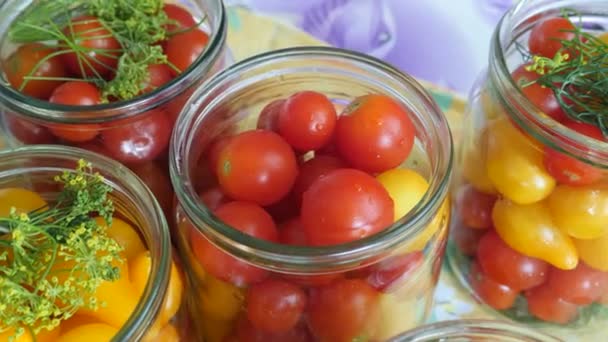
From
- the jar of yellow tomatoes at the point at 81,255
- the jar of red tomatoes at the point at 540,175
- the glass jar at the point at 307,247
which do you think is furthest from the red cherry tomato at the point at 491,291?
the jar of yellow tomatoes at the point at 81,255

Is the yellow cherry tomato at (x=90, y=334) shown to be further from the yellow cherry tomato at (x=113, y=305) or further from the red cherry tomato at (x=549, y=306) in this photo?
the red cherry tomato at (x=549, y=306)

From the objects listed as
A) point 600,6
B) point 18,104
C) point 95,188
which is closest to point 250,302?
point 95,188

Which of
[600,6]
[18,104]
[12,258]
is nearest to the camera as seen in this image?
[12,258]

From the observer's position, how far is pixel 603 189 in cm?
62

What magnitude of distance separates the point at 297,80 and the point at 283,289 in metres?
0.21

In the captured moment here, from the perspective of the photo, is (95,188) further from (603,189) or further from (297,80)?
(603,189)

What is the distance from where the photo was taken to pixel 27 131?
0.63m

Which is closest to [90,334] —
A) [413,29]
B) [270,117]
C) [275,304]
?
[275,304]

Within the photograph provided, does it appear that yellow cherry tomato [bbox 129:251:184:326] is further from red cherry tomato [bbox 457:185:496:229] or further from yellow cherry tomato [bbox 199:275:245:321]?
red cherry tomato [bbox 457:185:496:229]

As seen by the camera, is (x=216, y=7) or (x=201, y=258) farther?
(x=216, y=7)

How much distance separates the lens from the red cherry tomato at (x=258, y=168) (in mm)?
553

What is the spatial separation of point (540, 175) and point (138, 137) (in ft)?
1.13

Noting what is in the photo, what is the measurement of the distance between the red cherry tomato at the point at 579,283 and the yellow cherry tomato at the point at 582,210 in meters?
0.04

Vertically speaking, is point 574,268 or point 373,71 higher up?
point 373,71
